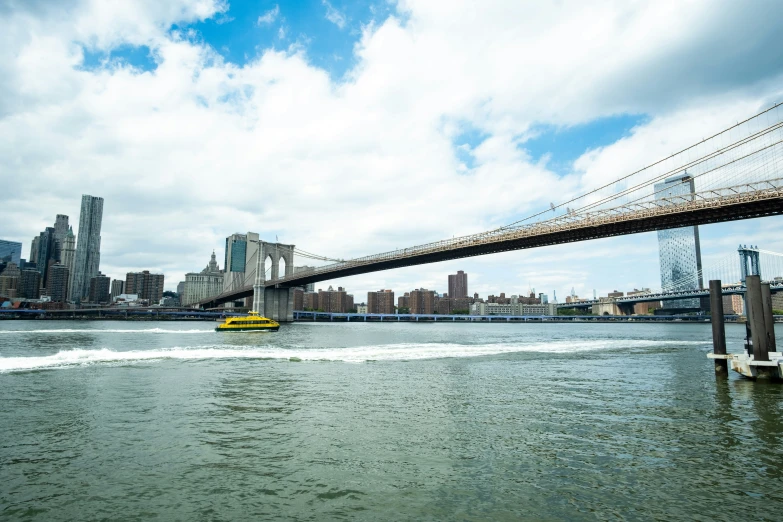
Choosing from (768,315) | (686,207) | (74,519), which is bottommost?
(74,519)

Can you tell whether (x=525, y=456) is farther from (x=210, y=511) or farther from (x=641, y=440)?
(x=210, y=511)

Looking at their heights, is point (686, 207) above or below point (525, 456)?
above

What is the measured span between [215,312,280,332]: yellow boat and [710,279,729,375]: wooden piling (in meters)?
40.7

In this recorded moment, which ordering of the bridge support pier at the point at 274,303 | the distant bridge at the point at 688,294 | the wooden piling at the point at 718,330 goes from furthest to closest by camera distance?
the bridge support pier at the point at 274,303, the distant bridge at the point at 688,294, the wooden piling at the point at 718,330

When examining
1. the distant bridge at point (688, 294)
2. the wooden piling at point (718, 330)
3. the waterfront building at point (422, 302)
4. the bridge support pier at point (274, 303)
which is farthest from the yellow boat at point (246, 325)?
the waterfront building at point (422, 302)

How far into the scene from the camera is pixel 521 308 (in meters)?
183

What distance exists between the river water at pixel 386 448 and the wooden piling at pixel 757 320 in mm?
1212

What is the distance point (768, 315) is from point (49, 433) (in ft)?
71.6

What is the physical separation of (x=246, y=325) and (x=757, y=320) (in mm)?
43147

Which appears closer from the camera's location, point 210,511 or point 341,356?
point 210,511

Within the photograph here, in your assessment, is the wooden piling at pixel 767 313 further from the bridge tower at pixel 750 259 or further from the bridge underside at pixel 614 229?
the bridge tower at pixel 750 259

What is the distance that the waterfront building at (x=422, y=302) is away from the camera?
182000mm

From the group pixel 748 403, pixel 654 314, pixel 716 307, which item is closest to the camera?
pixel 748 403

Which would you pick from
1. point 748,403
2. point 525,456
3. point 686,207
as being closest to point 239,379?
point 525,456
